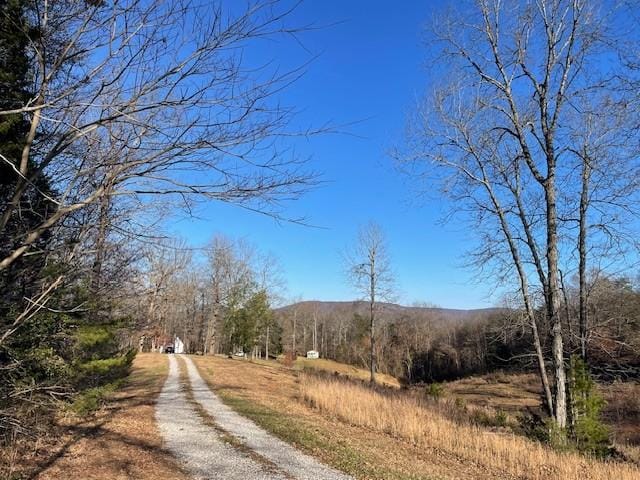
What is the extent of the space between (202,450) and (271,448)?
1.17 meters

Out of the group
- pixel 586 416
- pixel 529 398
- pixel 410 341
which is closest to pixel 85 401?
pixel 586 416

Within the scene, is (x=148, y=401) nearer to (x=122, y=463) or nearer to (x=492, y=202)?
(x=122, y=463)

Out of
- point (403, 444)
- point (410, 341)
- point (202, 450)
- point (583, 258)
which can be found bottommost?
point (403, 444)

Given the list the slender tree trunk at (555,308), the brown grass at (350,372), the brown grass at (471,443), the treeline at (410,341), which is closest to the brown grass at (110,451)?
the brown grass at (471,443)

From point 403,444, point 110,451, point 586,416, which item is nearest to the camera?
point 110,451

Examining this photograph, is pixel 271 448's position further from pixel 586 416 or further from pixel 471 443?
pixel 586 416

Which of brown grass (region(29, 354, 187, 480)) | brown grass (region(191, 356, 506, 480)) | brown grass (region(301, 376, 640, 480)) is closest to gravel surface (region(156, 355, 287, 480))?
brown grass (region(29, 354, 187, 480))

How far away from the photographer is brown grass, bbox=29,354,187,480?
6.16 m

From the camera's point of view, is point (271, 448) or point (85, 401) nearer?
A: point (271, 448)

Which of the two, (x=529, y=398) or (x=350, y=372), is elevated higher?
(x=350, y=372)

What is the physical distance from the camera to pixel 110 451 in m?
7.40

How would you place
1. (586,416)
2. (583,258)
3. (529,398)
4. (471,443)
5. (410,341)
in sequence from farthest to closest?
1. (410,341)
2. (529,398)
3. (583,258)
4. (586,416)
5. (471,443)

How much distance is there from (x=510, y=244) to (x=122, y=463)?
10994mm

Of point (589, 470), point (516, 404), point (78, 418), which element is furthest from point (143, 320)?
point (516, 404)
